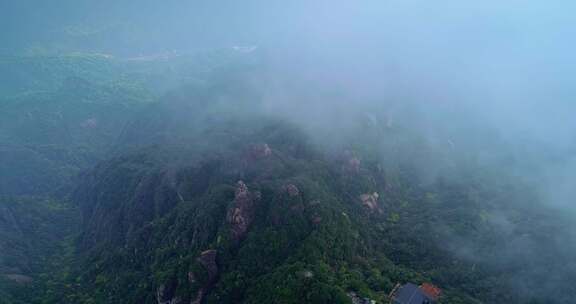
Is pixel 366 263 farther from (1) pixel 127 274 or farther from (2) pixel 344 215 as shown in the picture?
(1) pixel 127 274

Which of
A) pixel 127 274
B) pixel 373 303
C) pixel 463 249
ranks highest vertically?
pixel 373 303

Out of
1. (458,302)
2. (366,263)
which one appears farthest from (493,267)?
(366,263)

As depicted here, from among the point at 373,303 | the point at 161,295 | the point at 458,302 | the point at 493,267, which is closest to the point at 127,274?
the point at 161,295

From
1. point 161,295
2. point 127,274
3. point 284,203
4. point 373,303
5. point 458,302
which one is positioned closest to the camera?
point 373,303

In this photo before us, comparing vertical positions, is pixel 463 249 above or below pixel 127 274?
above

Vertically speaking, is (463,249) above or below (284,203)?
below

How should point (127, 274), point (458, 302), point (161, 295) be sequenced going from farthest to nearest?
point (127, 274)
point (161, 295)
point (458, 302)

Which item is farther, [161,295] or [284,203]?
[284,203]

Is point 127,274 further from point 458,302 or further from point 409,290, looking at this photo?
point 458,302

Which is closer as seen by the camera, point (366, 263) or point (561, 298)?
point (561, 298)
